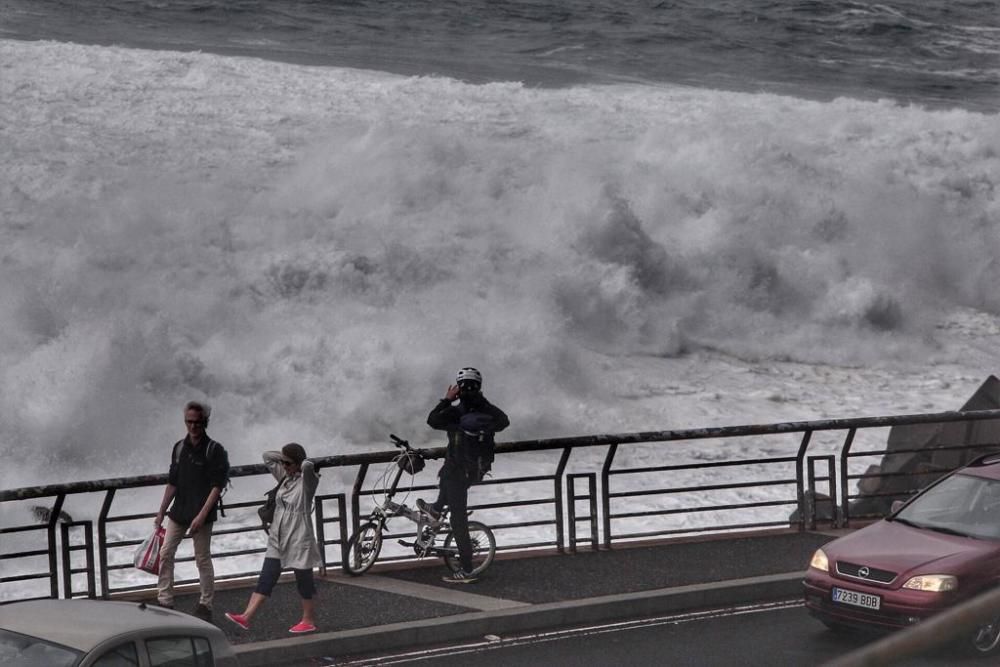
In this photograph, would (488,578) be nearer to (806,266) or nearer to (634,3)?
(806,266)

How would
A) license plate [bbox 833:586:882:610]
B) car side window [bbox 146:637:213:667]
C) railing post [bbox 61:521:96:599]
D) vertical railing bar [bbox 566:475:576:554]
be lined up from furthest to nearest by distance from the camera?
vertical railing bar [bbox 566:475:576:554] → railing post [bbox 61:521:96:599] → license plate [bbox 833:586:882:610] → car side window [bbox 146:637:213:667]

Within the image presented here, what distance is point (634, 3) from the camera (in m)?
52.2

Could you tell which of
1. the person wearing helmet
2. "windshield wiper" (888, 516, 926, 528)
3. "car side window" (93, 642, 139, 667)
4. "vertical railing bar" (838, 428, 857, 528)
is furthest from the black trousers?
"car side window" (93, 642, 139, 667)

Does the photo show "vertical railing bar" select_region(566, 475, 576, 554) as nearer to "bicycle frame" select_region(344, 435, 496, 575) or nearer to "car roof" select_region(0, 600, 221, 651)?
"bicycle frame" select_region(344, 435, 496, 575)

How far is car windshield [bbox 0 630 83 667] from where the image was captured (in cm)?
618

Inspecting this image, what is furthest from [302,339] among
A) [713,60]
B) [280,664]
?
[713,60]

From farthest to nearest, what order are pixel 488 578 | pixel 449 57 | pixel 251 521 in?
pixel 449 57 → pixel 251 521 → pixel 488 578

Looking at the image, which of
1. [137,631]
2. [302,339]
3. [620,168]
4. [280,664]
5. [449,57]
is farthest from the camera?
[449,57]

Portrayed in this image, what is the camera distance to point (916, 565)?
961 centimetres

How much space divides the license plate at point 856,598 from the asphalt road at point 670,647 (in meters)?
0.31

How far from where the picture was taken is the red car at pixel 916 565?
9.40 m

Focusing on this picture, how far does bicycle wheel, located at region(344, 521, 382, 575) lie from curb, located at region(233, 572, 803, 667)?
4.63ft

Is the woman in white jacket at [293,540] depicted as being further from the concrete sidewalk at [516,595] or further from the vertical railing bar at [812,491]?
the vertical railing bar at [812,491]

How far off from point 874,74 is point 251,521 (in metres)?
36.4
